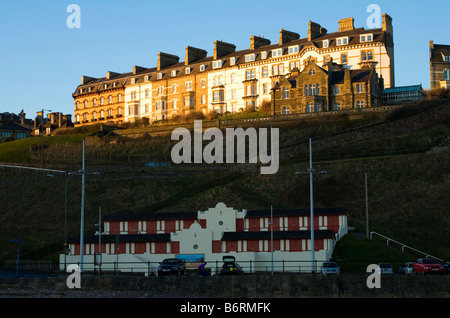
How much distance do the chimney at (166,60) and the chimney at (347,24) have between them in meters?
43.3

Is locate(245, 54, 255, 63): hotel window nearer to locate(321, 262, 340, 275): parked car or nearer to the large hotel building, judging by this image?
the large hotel building

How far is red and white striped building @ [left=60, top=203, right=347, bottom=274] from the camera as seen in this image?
67.0m

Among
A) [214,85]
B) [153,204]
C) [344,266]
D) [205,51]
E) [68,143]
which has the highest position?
[205,51]

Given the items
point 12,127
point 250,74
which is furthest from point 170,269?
point 12,127

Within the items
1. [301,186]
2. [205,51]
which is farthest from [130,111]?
[301,186]

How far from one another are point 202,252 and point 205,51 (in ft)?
304

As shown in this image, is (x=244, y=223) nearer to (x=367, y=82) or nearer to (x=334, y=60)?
(x=367, y=82)

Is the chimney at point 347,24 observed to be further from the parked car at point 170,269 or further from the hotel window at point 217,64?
the parked car at point 170,269

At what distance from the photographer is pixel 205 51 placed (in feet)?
514

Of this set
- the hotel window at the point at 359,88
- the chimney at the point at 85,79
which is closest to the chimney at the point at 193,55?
the chimney at the point at 85,79

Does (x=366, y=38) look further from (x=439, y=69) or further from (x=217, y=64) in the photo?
(x=217, y=64)

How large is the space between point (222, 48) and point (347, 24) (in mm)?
28517

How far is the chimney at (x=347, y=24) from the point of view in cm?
13162

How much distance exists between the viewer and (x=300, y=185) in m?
90.4
